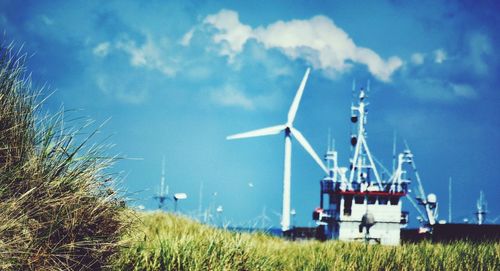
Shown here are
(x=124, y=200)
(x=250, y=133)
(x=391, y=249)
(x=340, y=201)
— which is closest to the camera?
(x=124, y=200)

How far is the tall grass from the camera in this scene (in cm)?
855

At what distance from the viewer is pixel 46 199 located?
905cm

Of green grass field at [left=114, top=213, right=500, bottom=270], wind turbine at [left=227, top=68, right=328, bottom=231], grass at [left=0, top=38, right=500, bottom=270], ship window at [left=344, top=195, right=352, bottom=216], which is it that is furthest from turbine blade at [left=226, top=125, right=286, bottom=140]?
grass at [left=0, top=38, right=500, bottom=270]

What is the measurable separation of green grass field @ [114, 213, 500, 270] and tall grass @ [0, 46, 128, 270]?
0.87 m

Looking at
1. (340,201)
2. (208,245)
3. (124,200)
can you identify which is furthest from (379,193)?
(124,200)

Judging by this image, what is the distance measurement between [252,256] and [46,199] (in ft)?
25.6

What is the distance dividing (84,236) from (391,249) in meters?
11.9

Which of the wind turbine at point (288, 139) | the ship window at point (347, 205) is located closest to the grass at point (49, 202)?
the wind turbine at point (288, 139)

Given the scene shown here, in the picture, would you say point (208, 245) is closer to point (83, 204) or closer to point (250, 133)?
point (83, 204)

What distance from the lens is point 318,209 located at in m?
55.1

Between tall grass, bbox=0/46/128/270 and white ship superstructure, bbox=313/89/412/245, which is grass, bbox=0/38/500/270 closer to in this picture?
tall grass, bbox=0/46/128/270

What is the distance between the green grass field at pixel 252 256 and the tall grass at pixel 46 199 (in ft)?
2.84

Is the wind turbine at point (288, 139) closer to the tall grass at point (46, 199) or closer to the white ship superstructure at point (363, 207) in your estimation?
the white ship superstructure at point (363, 207)

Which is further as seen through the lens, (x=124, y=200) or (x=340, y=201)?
(x=340, y=201)
